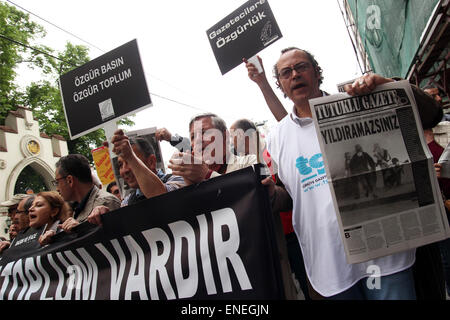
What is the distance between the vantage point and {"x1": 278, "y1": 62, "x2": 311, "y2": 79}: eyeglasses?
1818 millimetres

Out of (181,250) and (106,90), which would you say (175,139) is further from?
(181,250)

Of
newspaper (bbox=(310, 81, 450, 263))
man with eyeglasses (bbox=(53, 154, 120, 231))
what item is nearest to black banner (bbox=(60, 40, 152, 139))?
man with eyeglasses (bbox=(53, 154, 120, 231))

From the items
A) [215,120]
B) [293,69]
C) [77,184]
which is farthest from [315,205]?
[77,184]

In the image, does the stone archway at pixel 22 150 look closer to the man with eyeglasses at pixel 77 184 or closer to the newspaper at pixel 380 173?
the man with eyeglasses at pixel 77 184

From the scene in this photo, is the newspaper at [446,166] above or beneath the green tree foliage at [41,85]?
beneath

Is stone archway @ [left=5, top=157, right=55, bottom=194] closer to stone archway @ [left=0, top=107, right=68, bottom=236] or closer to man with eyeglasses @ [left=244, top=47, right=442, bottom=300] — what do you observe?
stone archway @ [left=0, top=107, right=68, bottom=236]

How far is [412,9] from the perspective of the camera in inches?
273

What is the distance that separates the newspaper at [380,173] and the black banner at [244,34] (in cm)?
141

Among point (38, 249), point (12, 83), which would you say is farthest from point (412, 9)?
point (12, 83)

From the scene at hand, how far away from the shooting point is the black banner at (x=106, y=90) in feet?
8.59

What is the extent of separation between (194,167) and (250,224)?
0.42 metres

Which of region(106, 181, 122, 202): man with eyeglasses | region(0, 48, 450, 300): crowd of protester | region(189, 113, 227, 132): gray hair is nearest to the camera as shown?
region(0, 48, 450, 300): crowd of protester

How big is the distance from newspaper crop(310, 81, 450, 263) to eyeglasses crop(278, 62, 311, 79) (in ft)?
1.31

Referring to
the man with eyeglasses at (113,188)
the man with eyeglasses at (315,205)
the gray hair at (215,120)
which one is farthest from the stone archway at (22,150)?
the man with eyeglasses at (315,205)
